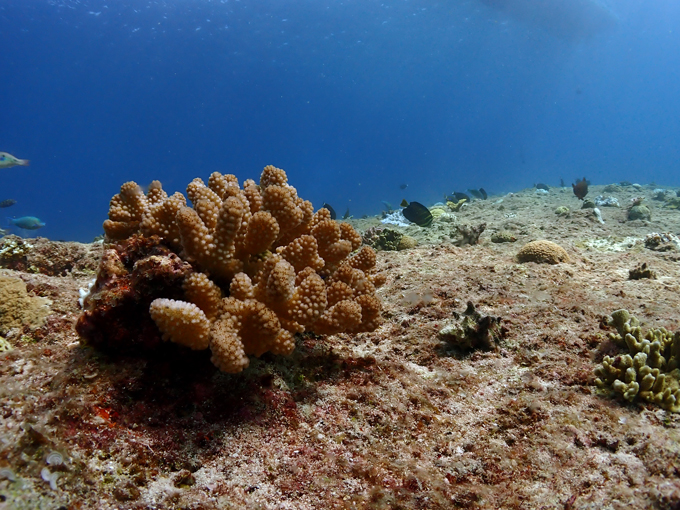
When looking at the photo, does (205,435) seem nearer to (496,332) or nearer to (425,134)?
(496,332)

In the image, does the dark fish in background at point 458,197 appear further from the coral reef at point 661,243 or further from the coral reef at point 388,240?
the coral reef at point 388,240

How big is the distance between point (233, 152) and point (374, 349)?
134 m

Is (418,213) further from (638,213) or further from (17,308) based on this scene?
(17,308)

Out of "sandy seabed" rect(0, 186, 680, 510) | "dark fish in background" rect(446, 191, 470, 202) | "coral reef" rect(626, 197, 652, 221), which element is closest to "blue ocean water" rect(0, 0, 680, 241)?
"dark fish in background" rect(446, 191, 470, 202)

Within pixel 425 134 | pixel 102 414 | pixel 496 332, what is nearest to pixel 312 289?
pixel 102 414

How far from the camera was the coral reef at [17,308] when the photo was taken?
2.50 meters

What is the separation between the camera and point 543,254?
5219 millimetres

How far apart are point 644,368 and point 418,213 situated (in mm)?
7107

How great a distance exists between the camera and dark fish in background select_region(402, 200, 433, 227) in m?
9.03

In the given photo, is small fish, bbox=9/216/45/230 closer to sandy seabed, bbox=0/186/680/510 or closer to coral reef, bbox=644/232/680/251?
sandy seabed, bbox=0/186/680/510

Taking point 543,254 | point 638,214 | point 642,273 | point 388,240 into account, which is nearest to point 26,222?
point 388,240

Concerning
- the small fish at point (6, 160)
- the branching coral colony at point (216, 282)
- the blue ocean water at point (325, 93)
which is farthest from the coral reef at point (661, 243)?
the blue ocean water at point (325, 93)

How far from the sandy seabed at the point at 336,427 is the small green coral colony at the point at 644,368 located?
0.12 meters

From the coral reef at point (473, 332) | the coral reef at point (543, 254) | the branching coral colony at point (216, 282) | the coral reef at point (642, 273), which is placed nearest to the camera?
the branching coral colony at point (216, 282)
